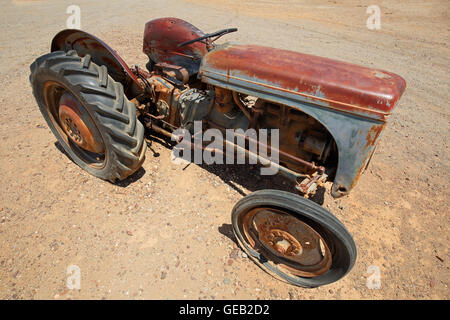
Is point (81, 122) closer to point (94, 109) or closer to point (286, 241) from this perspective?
point (94, 109)

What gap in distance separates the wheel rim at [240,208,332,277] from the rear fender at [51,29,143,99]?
6.23 ft

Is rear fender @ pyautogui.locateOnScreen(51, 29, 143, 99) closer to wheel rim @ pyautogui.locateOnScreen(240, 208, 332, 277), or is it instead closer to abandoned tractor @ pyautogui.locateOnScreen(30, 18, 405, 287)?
abandoned tractor @ pyautogui.locateOnScreen(30, 18, 405, 287)

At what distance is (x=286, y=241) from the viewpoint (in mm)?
2135

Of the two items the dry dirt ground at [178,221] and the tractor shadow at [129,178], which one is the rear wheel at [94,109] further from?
the dry dirt ground at [178,221]

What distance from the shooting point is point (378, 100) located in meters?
1.74

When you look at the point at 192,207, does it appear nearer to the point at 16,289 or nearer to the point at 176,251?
the point at 176,251

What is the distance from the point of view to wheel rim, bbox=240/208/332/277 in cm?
205

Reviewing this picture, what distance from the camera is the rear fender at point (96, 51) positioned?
2.82m

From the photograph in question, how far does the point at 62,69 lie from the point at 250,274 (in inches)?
97.4

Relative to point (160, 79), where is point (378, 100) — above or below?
above

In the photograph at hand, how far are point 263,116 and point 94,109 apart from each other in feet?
5.02

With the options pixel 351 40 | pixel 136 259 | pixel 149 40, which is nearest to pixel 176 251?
pixel 136 259

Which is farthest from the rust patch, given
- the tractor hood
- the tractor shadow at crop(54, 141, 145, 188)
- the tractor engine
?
the tractor shadow at crop(54, 141, 145, 188)

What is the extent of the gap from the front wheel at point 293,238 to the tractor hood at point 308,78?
0.74 meters
